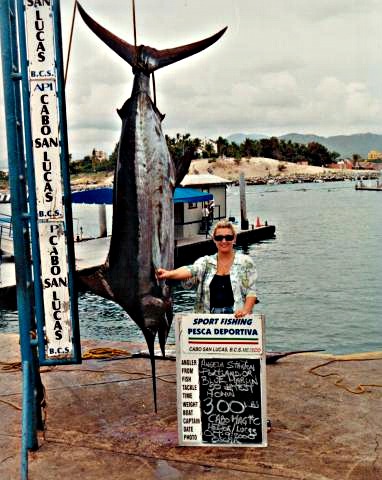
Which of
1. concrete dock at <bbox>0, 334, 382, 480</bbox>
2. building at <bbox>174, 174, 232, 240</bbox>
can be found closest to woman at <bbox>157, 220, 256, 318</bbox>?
concrete dock at <bbox>0, 334, 382, 480</bbox>

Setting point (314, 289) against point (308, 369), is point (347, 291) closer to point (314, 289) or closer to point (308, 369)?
point (314, 289)

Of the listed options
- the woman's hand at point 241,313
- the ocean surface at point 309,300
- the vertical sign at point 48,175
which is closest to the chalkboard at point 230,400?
the woman's hand at point 241,313

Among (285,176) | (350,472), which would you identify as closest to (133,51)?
(350,472)

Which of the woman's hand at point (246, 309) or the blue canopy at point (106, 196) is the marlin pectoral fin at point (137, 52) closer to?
the woman's hand at point (246, 309)

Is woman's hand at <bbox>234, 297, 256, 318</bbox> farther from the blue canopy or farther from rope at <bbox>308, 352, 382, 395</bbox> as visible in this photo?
the blue canopy

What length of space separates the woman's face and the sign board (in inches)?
17.0

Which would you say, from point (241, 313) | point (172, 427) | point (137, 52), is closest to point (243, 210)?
point (172, 427)

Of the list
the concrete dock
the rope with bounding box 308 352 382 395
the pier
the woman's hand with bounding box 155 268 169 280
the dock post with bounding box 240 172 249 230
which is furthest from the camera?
the dock post with bounding box 240 172 249 230

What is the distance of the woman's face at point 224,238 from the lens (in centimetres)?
390

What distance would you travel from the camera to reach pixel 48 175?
4051mm

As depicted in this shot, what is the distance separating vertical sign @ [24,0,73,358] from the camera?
393 centimetres

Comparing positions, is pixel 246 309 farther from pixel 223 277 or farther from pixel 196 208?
pixel 196 208

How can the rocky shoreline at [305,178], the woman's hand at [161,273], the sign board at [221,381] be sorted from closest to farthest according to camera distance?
the sign board at [221,381] → the woman's hand at [161,273] → the rocky shoreline at [305,178]

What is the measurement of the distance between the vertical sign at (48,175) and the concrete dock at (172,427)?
663 mm
